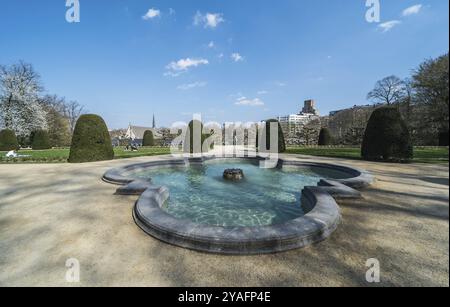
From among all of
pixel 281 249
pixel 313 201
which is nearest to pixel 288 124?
pixel 313 201

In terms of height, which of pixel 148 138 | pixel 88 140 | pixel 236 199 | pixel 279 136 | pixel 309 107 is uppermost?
pixel 309 107

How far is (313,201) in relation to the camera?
5.50 m

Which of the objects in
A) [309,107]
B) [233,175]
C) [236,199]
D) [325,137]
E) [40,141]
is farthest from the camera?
[309,107]

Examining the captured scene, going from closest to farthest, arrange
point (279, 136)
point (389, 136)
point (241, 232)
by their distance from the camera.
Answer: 1. point (241, 232)
2. point (389, 136)
3. point (279, 136)

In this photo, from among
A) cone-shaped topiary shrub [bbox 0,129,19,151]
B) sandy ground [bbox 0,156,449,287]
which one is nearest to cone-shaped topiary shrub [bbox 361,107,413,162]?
sandy ground [bbox 0,156,449,287]

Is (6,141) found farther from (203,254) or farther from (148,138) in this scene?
(203,254)

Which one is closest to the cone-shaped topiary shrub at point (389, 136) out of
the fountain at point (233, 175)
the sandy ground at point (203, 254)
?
the sandy ground at point (203, 254)

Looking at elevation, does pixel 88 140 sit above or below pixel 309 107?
below

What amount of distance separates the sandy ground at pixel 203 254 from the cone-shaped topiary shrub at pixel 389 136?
8.32 metres

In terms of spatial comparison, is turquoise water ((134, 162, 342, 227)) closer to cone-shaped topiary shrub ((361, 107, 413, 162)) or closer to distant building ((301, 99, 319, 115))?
cone-shaped topiary shrub ((361, 107, 413, 162))

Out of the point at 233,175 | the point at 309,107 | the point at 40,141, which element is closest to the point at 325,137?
the point at 233,175

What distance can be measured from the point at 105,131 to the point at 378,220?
16011 millimetres

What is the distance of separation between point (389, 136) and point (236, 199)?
11339 mm

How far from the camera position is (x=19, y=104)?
1248 inches
